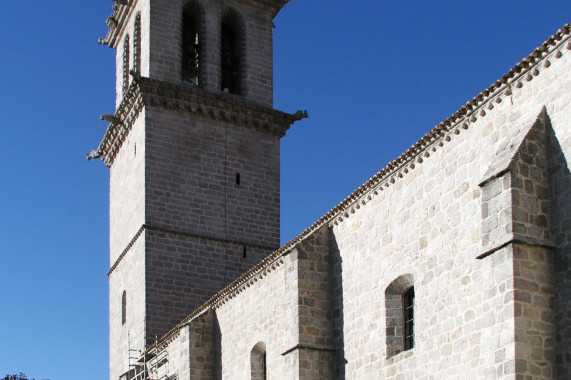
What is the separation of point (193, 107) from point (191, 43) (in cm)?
267

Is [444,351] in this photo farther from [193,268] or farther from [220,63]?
[220,63]

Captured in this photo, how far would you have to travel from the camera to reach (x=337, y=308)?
1691cm

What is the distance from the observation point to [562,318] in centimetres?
1175

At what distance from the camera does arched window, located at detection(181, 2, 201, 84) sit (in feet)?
92.6

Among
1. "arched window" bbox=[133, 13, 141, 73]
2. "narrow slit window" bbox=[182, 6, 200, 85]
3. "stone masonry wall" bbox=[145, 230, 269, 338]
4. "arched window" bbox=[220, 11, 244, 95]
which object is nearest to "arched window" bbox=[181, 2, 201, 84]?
"narrow slit window" bbox=[182, 6, 200, 85]

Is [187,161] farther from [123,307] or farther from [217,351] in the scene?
[217,351]

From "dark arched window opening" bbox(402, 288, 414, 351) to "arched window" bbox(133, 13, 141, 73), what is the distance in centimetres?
1524

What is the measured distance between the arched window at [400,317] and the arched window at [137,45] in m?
15.1

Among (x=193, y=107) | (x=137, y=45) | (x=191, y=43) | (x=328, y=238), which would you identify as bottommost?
(x=328, y=238)

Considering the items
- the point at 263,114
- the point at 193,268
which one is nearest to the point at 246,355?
the point at 193,268

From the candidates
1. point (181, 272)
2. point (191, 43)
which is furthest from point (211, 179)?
point (191, 43)

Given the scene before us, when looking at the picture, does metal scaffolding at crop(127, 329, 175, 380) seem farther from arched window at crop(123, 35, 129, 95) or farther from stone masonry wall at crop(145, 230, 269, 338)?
arched window at crop(123, 35, 129, 95)

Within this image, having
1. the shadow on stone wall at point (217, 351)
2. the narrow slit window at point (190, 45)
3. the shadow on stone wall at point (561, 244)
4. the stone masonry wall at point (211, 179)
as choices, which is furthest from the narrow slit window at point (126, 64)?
the shadow on stone wall at point (561, 244)

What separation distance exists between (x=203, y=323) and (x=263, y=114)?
8.23 meters
